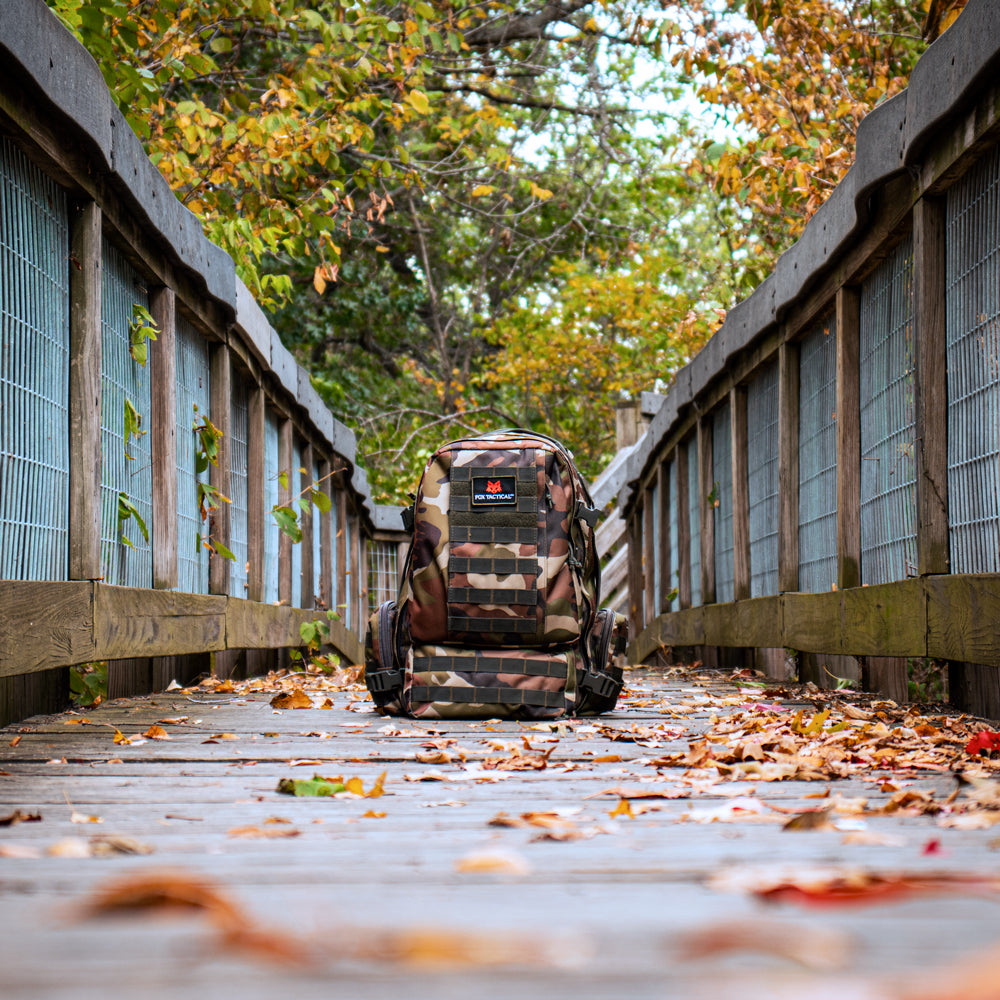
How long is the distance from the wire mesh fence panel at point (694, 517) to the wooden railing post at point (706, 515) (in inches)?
19.5

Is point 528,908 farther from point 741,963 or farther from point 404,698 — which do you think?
point 404,698

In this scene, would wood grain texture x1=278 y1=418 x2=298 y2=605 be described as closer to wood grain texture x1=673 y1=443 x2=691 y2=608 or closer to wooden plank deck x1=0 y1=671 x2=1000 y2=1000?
wood grain texture x1=673 y1=443 x2=691 y2=608

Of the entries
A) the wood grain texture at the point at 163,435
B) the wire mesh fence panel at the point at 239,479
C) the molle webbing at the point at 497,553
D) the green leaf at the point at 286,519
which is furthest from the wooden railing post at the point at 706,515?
the wood grain texture at the point at 163,435

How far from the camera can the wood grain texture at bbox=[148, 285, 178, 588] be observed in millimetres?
4898

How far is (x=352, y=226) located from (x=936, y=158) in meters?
12.7

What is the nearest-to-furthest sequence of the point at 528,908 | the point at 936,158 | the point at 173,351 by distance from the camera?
the point at 528,908 < the point at 936,158 < the point at 173,351

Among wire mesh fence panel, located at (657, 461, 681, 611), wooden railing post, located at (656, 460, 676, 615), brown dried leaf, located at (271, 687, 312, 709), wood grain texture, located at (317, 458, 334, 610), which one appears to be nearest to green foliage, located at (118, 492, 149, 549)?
brown dried leaf, located at (271, 687, 312, 709)

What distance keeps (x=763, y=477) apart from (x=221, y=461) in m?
2.90

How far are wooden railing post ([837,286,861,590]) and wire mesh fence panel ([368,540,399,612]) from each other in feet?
30.5

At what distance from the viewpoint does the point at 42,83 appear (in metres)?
3.29

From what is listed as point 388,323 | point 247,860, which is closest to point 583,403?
point 388,323

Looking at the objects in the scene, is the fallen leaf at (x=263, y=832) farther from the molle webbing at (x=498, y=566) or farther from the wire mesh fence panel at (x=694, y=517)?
the wire mesh fence panel at (x=694, y=517)

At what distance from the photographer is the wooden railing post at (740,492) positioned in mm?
6586

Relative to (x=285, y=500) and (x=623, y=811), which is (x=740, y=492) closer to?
(x=285, y=500)
